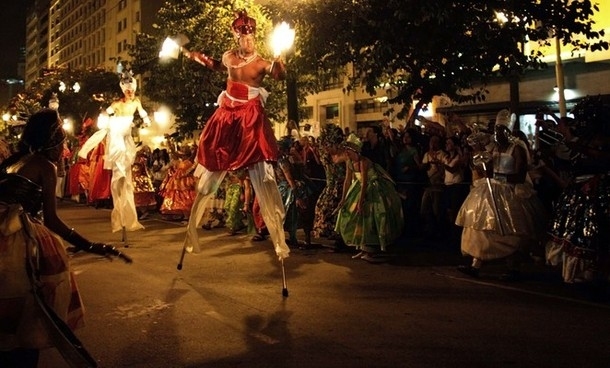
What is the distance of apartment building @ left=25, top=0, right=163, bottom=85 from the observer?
70.7 m

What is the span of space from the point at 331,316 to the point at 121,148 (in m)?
5.88

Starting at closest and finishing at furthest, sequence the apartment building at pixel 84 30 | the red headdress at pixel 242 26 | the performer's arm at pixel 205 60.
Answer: the red headdress at pixel 242 26
the performer's arm at pixel 205 60
the apartment building at pixel 84 30

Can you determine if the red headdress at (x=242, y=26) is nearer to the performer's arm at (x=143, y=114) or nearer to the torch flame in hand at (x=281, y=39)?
the torch flame in hand at (x=281, y=39)

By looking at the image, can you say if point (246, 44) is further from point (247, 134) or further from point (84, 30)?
point (84, 30)

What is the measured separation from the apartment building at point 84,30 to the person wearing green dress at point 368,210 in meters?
38.7

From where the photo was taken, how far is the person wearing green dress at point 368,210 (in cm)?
963

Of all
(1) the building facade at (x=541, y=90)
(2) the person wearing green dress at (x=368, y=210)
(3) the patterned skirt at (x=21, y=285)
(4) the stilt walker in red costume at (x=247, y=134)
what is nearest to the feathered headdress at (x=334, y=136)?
(2) the person wearing green dress at (x=368, y=210)

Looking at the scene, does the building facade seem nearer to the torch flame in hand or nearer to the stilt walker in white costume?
the stilt walker in white costume

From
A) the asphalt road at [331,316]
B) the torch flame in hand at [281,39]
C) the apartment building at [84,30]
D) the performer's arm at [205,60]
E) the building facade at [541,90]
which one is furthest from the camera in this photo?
the apartment building at [84,30]

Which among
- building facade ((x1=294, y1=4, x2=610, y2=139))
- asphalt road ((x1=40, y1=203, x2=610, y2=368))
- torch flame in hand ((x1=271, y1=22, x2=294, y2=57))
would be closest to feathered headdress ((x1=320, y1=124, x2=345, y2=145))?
asphalt road ((x1=40, y1=203, x2=610, y2=368))

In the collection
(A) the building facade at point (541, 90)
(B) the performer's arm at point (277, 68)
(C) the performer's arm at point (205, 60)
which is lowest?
(B) the performer's arm at point (277, 68)

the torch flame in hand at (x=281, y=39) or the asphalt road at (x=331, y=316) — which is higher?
the torch flame in hand at (x=281, y=39)

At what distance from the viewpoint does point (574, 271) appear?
7211 mm

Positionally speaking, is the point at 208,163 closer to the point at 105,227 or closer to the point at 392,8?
the point at 392,8
